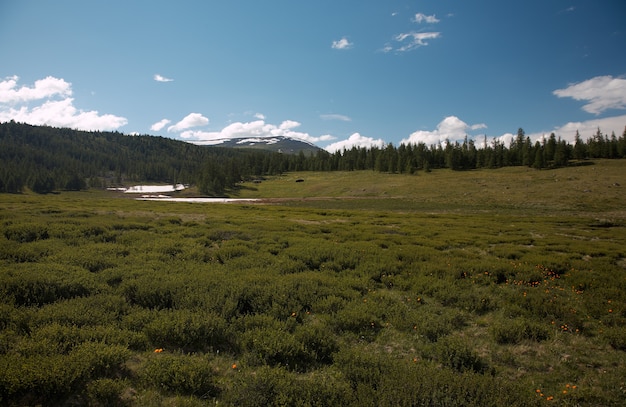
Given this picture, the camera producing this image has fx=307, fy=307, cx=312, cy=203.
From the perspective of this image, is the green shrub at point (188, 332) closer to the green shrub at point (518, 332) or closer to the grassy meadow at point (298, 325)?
the grassy meadow at point (298, 325)

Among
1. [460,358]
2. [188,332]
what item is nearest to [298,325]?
[188,332]

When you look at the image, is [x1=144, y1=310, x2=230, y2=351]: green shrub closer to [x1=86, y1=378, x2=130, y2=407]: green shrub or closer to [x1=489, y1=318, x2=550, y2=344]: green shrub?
[x1=86, y1=378, x2=130, y2=407]: green shrub

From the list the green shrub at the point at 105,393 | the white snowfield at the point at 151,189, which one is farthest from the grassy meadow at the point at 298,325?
the white snowfield at the point at 151,189

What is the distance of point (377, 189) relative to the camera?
290ft

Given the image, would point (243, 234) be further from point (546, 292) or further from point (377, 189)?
point (377, 189)

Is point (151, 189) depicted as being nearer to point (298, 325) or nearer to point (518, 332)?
point (298, 325)

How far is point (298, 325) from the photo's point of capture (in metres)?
7.71

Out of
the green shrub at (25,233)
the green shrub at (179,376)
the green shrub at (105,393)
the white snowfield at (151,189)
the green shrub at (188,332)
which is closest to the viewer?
the green shrub at (105,393)

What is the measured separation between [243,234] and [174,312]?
11.0m

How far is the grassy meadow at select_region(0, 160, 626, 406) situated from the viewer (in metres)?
5.17

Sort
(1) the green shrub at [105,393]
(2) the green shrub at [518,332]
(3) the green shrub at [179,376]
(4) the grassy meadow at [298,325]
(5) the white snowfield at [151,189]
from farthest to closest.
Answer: (5) the white snowfield at [151,189] < (2) the green shrub at [518,332] < (3) the green shrub at [179,376] < (4) the grassy meadow at [298,325] < (1) the green shrub at [105,393]

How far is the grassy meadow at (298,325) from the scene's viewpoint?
203 inches

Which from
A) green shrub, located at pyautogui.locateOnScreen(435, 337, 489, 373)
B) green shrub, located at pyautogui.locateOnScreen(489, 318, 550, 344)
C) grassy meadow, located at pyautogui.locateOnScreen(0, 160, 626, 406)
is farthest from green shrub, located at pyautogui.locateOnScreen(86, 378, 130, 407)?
green shrub, located at pyautogui.locateOnScreen(489, 318, 550, 344)

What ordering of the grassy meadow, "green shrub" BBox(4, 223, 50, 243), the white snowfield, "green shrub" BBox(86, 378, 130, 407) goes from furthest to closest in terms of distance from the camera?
the white snowfield
"green shrub" BBox(4, 223, 50, 243)
the grassy meadow
"green shrub" BBox(86, 378, 130, 407)
